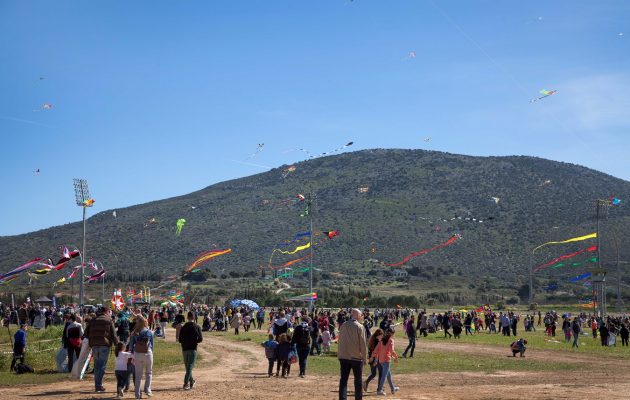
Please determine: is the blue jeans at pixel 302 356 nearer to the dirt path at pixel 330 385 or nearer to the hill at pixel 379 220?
the dirt path at pixel 330 385

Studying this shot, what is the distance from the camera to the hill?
103 metres

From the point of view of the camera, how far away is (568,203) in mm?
118250

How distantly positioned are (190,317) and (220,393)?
1743mm

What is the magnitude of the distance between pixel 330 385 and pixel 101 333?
4.99 meters

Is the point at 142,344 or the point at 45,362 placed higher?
the point at 142,344

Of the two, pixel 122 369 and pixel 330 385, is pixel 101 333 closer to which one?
pixel 122 369

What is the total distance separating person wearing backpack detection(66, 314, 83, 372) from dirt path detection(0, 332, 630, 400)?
0.89m

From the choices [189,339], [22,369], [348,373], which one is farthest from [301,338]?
[22,369]

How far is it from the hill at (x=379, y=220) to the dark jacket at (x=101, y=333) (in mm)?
78449

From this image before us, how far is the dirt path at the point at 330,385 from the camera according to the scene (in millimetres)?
14094

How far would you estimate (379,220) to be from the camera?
115875 millimetres

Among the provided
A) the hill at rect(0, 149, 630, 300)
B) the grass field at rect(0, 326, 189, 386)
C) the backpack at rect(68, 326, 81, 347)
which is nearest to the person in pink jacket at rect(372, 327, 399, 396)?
the backpack at rect(68, 326, 81, 347)

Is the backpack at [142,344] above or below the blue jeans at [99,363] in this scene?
above

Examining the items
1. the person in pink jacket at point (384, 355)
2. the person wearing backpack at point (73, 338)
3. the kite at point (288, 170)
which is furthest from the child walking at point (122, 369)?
the kite at point (288, 170)
